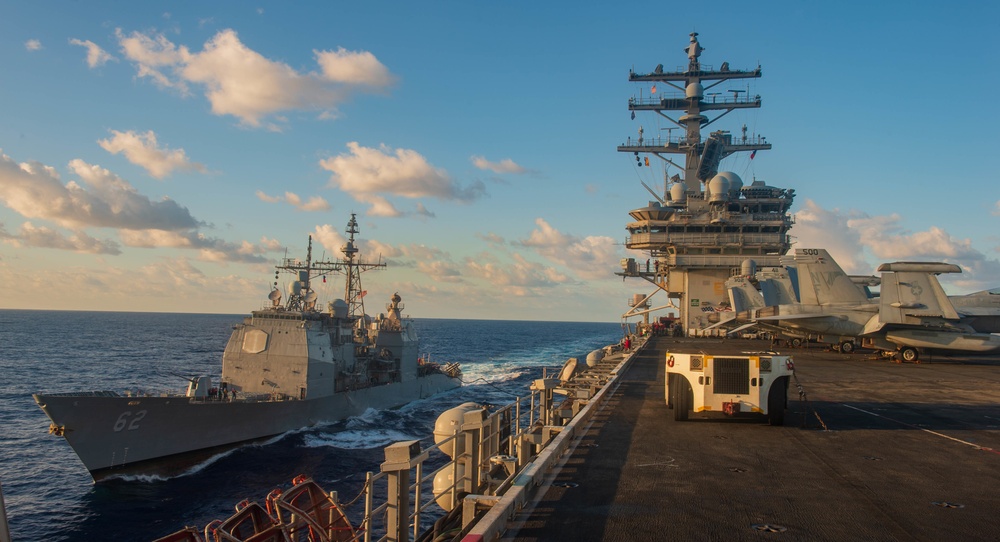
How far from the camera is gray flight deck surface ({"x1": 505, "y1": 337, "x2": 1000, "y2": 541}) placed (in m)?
6.88

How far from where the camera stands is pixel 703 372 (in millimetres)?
13172

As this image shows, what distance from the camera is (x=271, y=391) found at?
32.0 meters

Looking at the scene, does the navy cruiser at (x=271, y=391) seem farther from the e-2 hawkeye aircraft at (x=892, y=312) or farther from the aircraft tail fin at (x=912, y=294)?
the aircraft tail fin at (x=912, y=294)

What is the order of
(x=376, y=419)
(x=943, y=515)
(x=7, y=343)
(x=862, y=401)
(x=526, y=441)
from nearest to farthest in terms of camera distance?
(x=943, y=515), (x=526, y=441), (x=862, y=401), (x=376, y=419), (x=7, y=343)

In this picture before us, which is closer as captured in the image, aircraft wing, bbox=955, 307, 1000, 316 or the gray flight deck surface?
the gray flight deck surface

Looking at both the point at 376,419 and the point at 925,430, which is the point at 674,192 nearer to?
the point at 376,419

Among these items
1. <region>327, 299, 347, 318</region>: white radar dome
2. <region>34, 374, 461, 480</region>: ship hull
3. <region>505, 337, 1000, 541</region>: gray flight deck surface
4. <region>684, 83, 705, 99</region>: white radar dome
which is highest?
<region>684, 83, 705, 99</region>: white radar dome

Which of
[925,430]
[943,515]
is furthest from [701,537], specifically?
[925,430]

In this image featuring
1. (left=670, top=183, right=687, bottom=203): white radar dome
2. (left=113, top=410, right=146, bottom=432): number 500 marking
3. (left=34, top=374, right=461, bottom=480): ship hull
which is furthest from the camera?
(left=670, top=183, right=687, bottom=203): white radar dome

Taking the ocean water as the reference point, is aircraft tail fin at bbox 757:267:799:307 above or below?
above

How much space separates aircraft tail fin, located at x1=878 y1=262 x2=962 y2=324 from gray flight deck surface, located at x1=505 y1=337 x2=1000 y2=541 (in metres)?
15.9

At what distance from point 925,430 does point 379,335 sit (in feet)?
117

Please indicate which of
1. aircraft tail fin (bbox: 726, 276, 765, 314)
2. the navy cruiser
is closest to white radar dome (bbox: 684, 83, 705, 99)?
aircraft tail fin (bbox: 726, 276, 765, 314)

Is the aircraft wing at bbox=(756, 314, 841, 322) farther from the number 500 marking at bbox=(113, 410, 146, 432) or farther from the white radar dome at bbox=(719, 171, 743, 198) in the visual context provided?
the number 500 marking at bbox=(113, 410, 146, 432)
